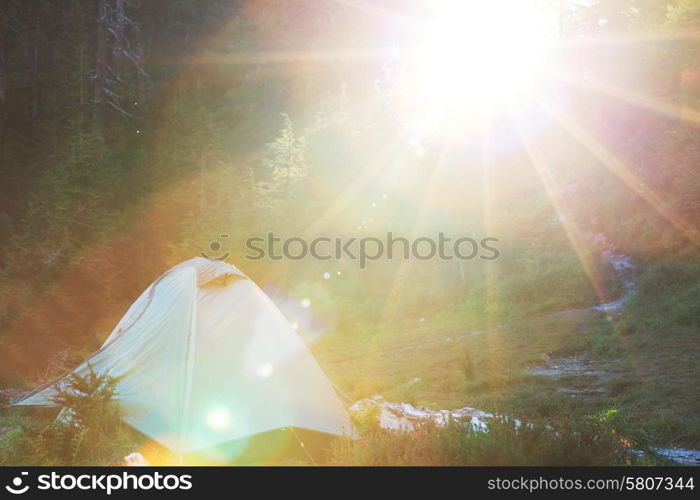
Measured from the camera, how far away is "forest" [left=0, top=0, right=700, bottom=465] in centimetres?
1047

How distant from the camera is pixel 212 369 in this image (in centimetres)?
834

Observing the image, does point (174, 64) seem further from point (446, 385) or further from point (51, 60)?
point (446, 385)

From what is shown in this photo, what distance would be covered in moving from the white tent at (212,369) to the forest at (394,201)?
45cm

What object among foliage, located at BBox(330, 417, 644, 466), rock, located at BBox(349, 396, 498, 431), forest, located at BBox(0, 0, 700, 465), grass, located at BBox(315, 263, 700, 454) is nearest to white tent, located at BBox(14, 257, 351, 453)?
forest, located at BBox(0, 0, 700, 465)

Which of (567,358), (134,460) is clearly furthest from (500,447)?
(567,358)

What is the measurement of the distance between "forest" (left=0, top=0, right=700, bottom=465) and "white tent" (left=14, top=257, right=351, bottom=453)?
450 millimetres

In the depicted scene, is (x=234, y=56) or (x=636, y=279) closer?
(x=636, y=279)

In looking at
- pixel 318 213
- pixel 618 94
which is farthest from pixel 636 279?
pixel 318 213

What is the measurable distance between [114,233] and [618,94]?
2590 cm

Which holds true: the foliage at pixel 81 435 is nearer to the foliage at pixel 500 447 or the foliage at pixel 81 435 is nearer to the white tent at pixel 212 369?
the white tent at pixel 212 369

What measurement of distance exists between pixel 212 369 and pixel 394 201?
2452cm

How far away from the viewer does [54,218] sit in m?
25.3

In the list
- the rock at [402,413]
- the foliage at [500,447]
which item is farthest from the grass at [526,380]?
the rock at [402,413]

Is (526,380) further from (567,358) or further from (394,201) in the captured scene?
(394,201)
